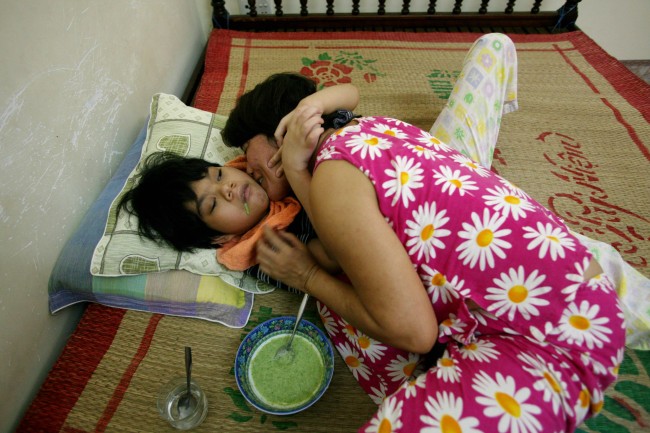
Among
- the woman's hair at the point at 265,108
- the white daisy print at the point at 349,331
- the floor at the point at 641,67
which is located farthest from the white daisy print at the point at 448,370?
the floor at the point at 641,67

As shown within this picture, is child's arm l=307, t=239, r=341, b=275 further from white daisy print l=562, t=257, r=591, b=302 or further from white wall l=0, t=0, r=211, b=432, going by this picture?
white wall l=0, t=0, r=211, b=432

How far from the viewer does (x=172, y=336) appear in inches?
39.1

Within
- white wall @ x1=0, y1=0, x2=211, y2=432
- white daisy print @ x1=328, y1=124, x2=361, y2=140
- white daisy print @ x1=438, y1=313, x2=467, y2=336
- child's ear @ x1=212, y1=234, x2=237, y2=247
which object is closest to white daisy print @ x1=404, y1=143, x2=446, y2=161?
white daisy print @ x1=328, y1=124, x2=361, y2=140

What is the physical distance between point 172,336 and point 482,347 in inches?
29.0

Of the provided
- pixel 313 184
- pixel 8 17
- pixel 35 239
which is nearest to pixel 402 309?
pixel 313 184

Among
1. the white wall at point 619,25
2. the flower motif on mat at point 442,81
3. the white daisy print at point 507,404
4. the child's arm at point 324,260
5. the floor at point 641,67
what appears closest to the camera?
the white daisy print at point 507,404

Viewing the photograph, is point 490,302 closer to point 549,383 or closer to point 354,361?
point 549,383

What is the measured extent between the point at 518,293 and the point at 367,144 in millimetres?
399

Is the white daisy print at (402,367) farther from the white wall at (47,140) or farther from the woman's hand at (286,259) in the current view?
the white wall at (47,140)

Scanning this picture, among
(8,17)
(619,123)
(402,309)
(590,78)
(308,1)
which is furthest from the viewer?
(308,1)

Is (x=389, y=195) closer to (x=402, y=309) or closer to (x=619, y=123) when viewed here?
(x=402, y=309)

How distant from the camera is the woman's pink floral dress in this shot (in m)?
0.65

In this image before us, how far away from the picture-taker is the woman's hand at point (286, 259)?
0.87 m

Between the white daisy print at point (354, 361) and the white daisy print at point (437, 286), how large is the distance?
0.27 meters
